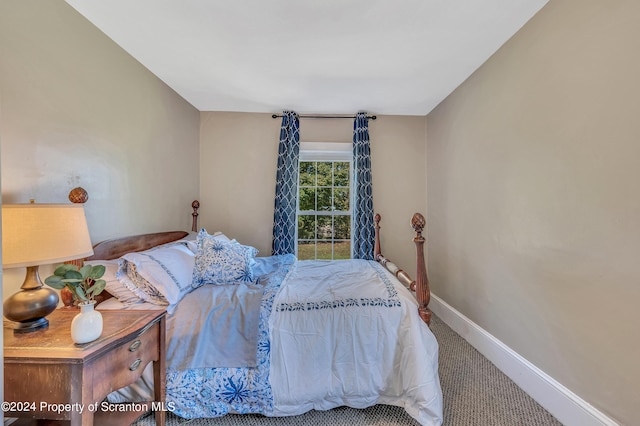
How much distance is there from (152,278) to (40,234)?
601 millimetres

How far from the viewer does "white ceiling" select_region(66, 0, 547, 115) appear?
5.57 ft

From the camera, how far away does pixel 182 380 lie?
153 centimetres

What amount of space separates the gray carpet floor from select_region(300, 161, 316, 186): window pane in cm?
254

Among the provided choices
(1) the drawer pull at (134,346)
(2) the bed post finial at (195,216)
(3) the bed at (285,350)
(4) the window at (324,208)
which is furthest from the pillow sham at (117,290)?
(4) the window at (324,208)

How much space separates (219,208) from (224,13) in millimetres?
2221

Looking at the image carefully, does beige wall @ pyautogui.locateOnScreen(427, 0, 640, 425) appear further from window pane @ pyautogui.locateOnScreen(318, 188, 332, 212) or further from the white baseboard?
window pane @ pyautogui.locateOnScreen(318, 188, 332, 212)

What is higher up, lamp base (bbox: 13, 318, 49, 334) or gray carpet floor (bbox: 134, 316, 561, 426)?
lamp base (bbox: 13, 318, 49, 334)

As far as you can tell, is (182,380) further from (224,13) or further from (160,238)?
(224,13)

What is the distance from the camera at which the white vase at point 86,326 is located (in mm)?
1053

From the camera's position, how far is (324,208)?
368 cm

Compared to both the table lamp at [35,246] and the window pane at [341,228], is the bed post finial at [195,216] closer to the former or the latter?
the window pane at [341,228]

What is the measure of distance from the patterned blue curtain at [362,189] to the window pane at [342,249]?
268 mm

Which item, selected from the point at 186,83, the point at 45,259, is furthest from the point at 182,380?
the point at 186,83

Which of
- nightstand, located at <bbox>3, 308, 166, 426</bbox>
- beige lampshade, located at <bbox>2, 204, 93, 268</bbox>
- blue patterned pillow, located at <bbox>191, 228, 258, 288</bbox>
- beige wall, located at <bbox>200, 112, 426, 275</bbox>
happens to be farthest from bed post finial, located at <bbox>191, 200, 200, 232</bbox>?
nightstand, located at <bbox>3, 308, 166, 426</bbox>
